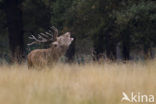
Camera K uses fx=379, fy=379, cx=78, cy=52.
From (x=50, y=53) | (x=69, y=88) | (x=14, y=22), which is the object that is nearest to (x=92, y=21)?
(x=14, y=22)

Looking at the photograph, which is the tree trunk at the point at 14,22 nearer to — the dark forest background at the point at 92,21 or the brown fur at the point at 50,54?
the dark forest background at the point at 92,21

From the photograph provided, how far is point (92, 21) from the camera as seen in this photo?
17.6m

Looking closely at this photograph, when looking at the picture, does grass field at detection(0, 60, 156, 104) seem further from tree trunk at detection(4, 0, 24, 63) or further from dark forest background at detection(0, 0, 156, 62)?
tree trunk at detection(4, 0, 24, 63)

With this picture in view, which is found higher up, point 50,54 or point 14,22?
point 14,22

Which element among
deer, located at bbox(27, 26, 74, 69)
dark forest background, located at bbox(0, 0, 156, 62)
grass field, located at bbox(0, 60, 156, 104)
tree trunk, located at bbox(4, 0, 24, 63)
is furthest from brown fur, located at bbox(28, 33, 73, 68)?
tree trunk, located at bbox(4, 0, 24, 63)

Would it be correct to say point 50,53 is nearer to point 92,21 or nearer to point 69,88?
point 69,88

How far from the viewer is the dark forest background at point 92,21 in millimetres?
14922

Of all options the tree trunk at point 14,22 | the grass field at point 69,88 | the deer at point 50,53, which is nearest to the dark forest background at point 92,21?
the tree trunk at point 14,22

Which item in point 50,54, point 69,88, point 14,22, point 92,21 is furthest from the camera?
point 14,22

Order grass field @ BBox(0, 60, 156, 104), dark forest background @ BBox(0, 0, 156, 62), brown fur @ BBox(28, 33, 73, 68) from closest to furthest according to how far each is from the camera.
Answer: grass field @ BBox(0, 60, 156, 104), brown fur @ BBox(28, 33, 73, 68), dark forest background @ BBox(0, 0, 156, 62)

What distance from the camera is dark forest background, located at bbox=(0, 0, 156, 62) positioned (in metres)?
14.9

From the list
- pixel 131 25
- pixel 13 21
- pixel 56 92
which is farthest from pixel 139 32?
pixel 56 92

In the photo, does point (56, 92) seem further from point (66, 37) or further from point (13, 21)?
point (13, 21)

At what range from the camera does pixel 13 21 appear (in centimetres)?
2073
